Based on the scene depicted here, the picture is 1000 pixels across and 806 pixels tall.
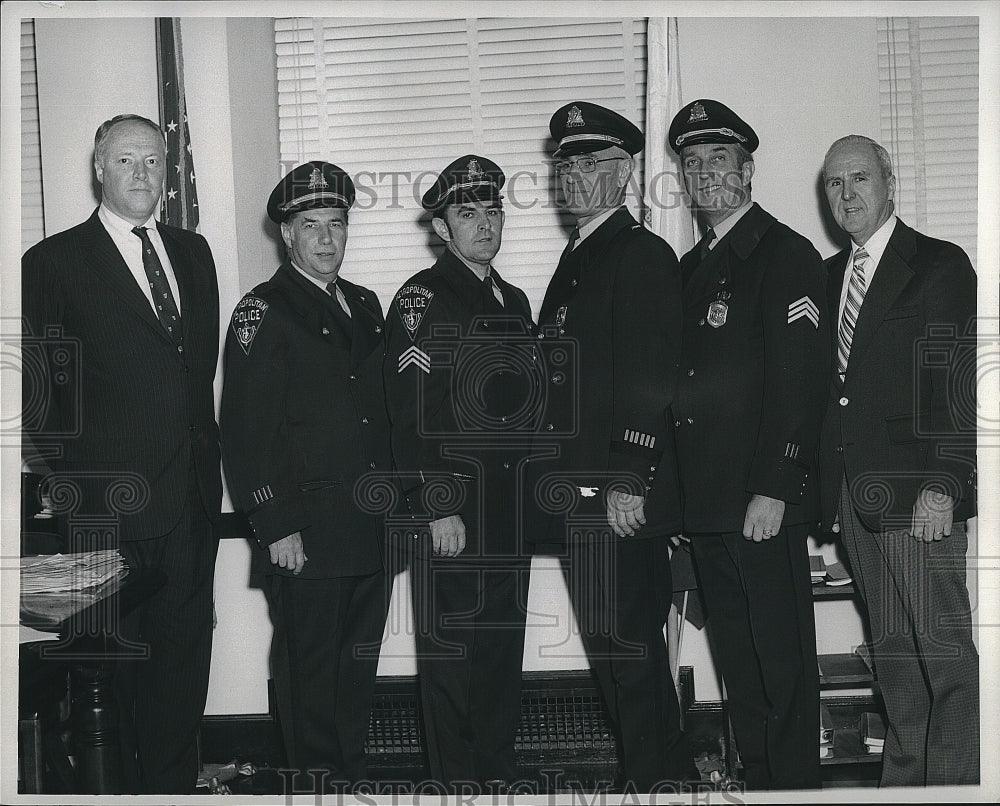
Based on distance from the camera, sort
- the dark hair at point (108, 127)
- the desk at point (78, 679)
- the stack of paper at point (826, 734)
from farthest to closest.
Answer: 1. the stack of paper at point (826, 734)
2. the dark hair at point (108, 127)
3. the desk at point (78, 679)

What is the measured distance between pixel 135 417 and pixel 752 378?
162cm

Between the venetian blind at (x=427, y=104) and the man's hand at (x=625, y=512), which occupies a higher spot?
the venetian blind at (x=427, y=104)

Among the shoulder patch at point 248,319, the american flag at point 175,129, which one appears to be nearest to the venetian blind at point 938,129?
the shoulder patch at point 248,319

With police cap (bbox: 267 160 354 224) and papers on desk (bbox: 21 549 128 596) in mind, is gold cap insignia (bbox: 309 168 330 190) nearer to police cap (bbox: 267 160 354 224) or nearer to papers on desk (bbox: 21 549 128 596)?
police cap (bbox: 267 160 354 224)

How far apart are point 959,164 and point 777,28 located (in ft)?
2.09

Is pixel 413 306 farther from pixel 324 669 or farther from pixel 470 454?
pixel 324 669

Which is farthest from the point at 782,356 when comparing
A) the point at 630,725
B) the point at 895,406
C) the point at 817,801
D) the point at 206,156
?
the point at 206,156

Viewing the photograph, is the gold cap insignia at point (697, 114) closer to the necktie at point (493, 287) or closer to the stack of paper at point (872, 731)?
the necktie at point (493, 287)

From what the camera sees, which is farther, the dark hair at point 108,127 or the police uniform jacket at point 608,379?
the dark hair at point 108,127

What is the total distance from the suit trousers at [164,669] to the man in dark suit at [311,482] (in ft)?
0.72

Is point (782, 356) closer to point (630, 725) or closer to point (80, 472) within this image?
point (630, 725)

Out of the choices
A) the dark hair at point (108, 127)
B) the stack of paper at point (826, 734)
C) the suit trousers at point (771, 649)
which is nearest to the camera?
the suit trousers at point (771, 649)

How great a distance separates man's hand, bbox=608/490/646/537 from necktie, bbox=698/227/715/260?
0.67 metres

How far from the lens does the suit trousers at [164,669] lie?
8.38 feet
